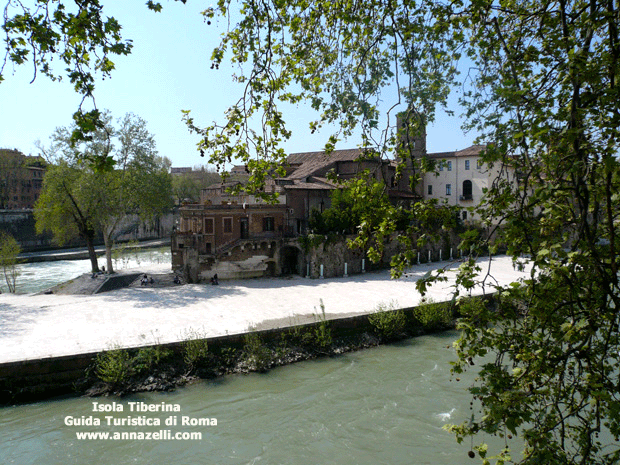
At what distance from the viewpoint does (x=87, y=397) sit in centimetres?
1245

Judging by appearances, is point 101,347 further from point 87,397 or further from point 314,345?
point 314,345

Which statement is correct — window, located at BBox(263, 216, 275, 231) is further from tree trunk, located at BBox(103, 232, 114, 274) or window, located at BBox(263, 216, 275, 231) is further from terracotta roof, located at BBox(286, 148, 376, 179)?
tree trunk, located at BBox(103, 232, 114, 274)

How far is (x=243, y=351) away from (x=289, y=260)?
49.9 feet

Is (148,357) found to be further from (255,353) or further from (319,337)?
(319,337)

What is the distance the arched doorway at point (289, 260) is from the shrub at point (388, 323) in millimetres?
11724

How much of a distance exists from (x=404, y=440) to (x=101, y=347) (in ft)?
32.5

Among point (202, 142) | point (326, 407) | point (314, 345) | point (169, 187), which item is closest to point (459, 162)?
point (169, 187)

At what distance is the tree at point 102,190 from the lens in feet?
89.3

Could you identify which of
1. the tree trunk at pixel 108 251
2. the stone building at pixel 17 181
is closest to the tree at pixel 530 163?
the tree trunk at pixel 108 251

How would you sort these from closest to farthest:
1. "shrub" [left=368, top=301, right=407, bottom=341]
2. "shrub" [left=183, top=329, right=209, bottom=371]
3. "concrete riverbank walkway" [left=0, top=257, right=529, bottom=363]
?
"shrub" [left=183, top=329, right=209, bottom=371]
"concrete riverbank walkway" [left=0, top=257, right=529, bottom=363]
"shrub" [left=368, top=301, right=407, bottom=341]

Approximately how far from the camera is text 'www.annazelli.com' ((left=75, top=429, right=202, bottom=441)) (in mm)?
10336

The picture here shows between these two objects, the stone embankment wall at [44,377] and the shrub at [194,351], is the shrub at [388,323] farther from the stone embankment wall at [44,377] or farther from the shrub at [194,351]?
the stone embankment wall at [44,377]

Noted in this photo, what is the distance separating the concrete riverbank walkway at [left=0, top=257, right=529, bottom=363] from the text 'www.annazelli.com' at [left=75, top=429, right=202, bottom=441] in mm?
3749

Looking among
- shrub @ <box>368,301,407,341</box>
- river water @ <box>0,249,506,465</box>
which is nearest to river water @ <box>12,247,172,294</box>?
river water @ <box>0,249,506,465</box>
